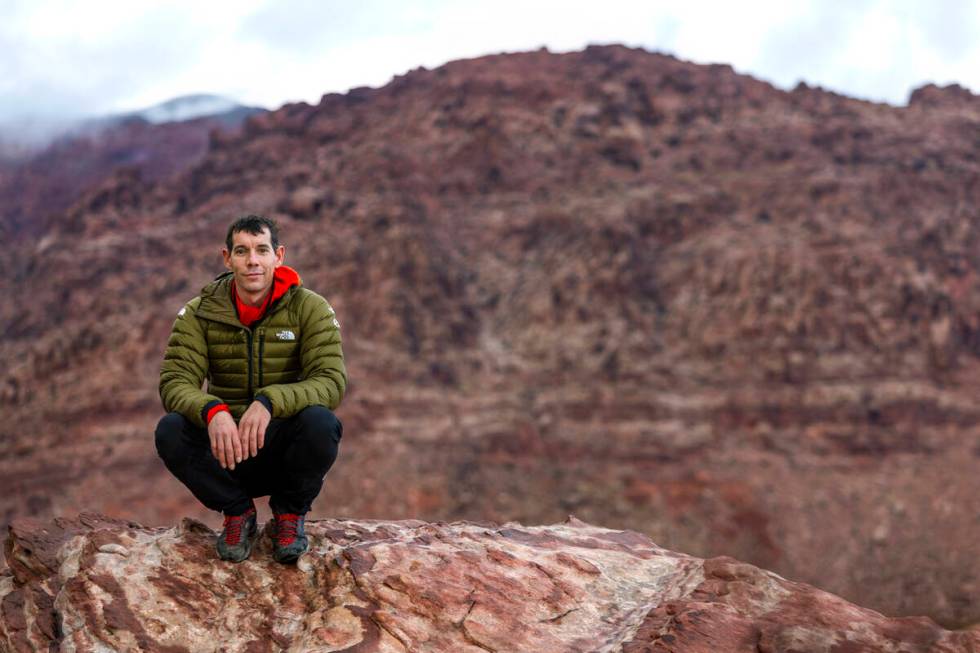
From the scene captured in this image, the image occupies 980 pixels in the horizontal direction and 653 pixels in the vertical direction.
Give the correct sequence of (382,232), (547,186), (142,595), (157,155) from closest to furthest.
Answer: (142,595) < (382,232) < (547,186) < (157,155)

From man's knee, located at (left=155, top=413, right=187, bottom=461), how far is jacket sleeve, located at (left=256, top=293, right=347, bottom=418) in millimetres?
491

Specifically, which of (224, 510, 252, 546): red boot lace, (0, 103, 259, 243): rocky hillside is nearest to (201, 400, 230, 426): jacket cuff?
(224, 510, 252, 546): red boot lace

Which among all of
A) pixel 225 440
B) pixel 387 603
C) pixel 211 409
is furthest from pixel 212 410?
pixel 387 603

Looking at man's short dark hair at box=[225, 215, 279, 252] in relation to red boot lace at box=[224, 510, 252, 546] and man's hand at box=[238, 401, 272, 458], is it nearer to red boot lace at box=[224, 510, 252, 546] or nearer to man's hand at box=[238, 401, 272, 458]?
man's hand at box=[238, 401, 272, 458]

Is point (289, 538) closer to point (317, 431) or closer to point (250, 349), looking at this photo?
point (317, 431)

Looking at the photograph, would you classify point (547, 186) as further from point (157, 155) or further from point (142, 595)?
point (142, 595)

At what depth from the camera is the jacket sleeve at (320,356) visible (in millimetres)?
5020

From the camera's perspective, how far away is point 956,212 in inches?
1619

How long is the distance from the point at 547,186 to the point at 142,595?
41.7 meters

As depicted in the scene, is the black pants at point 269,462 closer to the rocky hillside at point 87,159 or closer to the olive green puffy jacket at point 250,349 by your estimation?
the olive green puffy jacket at point 250,349

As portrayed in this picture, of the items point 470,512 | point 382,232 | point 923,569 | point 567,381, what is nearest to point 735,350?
point 567,381

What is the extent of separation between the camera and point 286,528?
5.40 metres

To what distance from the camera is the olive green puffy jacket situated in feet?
16.8

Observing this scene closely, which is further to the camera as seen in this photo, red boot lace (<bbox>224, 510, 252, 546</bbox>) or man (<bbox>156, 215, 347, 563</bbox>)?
red boot lace (<bbox>224, 510, 252, 546</bbox>)
